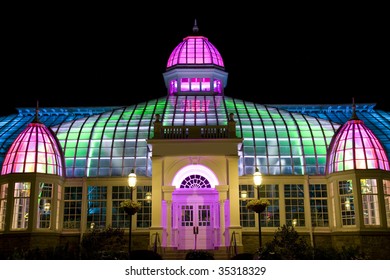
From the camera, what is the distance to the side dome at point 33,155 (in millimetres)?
30258

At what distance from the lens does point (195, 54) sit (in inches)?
1692

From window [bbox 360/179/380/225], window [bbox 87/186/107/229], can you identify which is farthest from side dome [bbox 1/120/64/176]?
window [bbox 360/179/380/225]

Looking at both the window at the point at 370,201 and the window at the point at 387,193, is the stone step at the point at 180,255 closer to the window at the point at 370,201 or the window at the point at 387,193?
the window at the point at 370,201

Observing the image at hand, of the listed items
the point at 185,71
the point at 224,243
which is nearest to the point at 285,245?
the point at 224,243

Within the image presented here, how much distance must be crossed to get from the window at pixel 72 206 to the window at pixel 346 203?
16.0 m

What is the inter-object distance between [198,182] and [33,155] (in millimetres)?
10101

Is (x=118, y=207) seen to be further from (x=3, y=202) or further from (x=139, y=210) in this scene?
(x=3, y=202)

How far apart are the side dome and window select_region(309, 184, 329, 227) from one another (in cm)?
1582

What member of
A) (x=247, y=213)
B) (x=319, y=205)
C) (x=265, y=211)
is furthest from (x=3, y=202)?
(x=319, y=205)

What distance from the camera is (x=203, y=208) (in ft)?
102

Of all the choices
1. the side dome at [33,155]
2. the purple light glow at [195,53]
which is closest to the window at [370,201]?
the purple light glow at [195,53]

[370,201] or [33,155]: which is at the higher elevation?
[33,155]

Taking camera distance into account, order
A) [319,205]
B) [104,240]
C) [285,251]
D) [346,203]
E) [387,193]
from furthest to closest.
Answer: [319,205] < [346,203] < [387,193] < [104,240] < [285,251]

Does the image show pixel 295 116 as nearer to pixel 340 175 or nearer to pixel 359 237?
pixel 340 175
